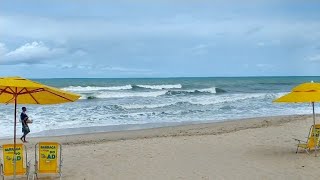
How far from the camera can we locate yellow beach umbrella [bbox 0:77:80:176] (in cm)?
682

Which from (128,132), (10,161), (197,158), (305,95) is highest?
(305,95)

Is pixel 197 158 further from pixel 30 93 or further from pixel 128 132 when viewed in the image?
pixel 128 132

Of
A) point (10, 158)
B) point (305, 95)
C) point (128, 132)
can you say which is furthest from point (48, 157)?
point (128, 132)

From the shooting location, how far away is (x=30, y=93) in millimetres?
7910

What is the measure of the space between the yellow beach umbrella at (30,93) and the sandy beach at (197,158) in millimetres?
1654

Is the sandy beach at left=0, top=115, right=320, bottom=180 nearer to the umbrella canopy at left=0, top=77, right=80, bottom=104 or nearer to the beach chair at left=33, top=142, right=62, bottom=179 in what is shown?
the beach chair at left=33, top=142, right=62, bottom=179

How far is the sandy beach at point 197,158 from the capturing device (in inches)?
333

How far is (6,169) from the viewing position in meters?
7.82

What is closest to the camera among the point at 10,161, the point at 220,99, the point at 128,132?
the point at 10,161

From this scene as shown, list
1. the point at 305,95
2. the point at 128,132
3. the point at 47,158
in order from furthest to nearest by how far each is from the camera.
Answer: the point at 128,132 < the point at 305,95 < the point at 47,158

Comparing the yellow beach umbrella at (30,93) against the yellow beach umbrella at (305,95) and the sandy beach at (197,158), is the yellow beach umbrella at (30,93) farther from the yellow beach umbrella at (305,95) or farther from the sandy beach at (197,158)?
the yellow beach umbrella at (305,95)

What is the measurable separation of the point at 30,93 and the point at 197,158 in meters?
4.19

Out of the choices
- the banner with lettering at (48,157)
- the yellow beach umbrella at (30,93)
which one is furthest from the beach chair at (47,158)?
the yellow beach umbrella at (30,93)

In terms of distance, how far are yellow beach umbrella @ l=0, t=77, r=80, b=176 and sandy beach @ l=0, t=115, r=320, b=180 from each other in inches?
65.1
